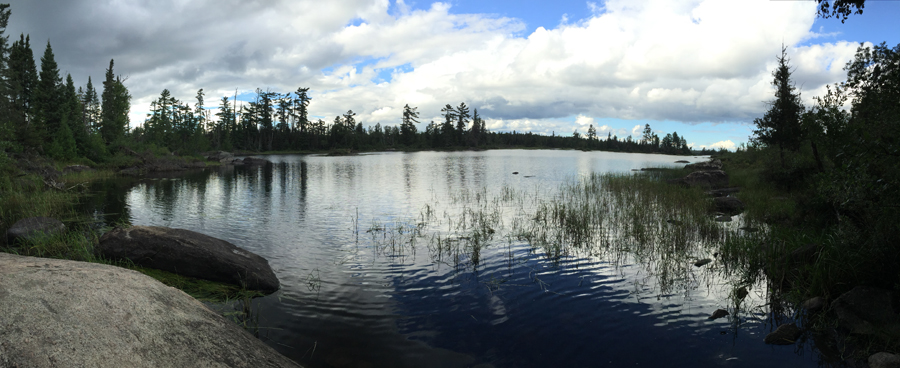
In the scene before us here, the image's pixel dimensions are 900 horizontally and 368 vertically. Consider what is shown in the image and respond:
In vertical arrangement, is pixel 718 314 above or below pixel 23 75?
below

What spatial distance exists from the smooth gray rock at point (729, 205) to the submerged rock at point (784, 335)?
46.0 ft

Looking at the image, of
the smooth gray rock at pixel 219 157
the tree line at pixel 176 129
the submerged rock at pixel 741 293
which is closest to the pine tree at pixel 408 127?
the tree line at pixel 176 129

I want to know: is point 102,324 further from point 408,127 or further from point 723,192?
point 408,127

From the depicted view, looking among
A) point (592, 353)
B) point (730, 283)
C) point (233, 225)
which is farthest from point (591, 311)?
point (233, 225)

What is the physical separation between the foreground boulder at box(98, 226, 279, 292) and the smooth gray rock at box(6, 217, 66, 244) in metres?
3.86

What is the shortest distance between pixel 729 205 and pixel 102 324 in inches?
919

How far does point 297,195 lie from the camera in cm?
2691

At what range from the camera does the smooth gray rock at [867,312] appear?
6695 mm

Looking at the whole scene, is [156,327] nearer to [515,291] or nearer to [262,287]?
[262,287]

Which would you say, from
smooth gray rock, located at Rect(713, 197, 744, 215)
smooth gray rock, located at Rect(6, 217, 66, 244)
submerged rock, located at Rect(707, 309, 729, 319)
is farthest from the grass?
smooth gray rock, located at Rect(713, 197, 744, 215)

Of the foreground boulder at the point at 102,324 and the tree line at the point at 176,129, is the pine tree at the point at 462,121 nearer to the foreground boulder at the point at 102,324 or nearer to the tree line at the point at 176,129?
the tree line at the point at 176,129

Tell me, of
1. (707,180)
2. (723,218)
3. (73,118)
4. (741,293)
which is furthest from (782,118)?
(73,118)

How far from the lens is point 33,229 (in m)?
12.2

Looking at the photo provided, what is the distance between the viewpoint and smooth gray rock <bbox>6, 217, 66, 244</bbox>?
11634 mm
